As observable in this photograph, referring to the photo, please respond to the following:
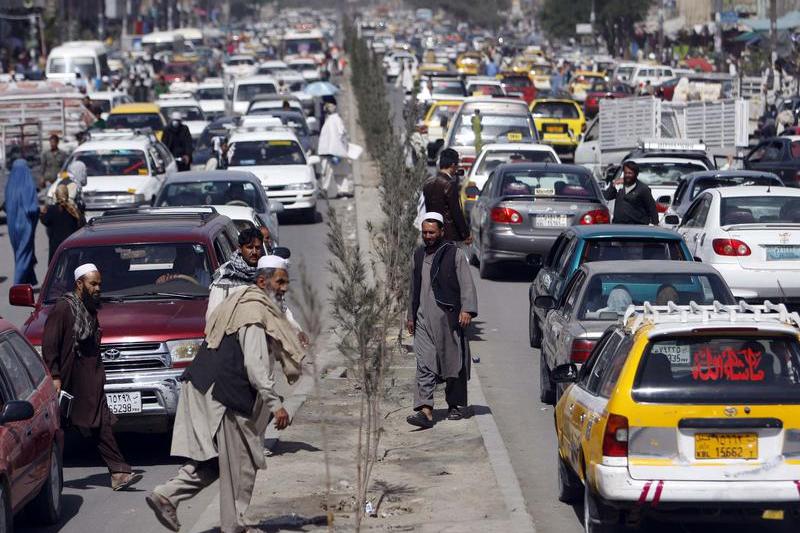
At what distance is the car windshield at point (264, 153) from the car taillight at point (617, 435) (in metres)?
20.5

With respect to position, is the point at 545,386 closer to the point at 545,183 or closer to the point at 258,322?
the point at 258,322

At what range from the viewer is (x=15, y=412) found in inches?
310

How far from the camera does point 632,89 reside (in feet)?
192

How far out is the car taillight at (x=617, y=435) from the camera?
7.55 meters

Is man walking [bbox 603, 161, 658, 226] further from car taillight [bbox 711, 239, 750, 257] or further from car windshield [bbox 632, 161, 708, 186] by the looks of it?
car windshield [bbox 632, 161, 708, 186]

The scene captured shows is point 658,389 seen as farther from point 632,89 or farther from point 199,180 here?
point 632,89

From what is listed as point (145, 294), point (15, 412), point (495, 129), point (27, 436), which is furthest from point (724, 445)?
point (495, 129)

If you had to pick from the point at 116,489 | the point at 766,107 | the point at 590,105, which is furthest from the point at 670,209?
the point at 590,105

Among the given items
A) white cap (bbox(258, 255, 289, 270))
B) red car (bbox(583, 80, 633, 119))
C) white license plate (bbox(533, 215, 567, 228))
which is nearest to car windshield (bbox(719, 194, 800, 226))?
white license plate (bbox(533, 215, 567, 228))

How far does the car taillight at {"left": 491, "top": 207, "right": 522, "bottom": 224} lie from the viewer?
19781 millimetres

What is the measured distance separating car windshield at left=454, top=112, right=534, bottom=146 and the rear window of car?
74.7 feet

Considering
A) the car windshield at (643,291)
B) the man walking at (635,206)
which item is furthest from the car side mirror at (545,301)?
the man walking at (635,206)

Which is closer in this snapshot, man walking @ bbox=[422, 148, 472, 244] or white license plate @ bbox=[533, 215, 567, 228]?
man walking @ bbox=[422, 148, 472, 244]

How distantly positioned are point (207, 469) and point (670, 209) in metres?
13.4
